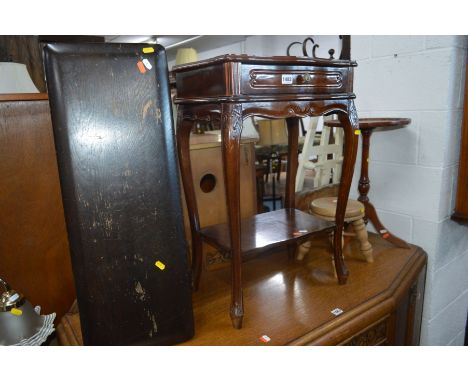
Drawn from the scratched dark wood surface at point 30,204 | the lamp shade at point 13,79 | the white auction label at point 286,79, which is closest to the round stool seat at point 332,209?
the white auction label at point 286,79

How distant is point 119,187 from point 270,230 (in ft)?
2.07

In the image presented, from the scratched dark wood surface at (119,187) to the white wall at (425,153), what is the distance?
48.1 inches

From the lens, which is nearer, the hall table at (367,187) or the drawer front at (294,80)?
the drawer front at (294,80)

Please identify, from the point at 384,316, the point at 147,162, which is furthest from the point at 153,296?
the point at 384,316

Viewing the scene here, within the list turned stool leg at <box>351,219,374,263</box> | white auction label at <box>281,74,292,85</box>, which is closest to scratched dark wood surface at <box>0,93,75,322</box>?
white auction label at <box>281,74,292,85</box>

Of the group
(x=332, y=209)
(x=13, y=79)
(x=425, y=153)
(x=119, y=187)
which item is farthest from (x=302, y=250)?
(x=13, y=79)

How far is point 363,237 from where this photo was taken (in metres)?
1.62

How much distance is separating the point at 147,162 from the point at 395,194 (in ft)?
4.42

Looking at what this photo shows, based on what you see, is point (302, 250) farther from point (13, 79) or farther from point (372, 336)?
point (13, 79)

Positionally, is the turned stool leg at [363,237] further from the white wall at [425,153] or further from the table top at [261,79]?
the table top at [261,79]

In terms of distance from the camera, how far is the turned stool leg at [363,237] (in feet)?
5.23

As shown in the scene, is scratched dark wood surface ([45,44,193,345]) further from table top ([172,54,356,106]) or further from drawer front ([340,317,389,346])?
drawer front ([340,317,389,346])

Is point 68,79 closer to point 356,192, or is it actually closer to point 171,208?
point 171,208

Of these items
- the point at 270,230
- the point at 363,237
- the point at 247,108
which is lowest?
the point at 363,237
